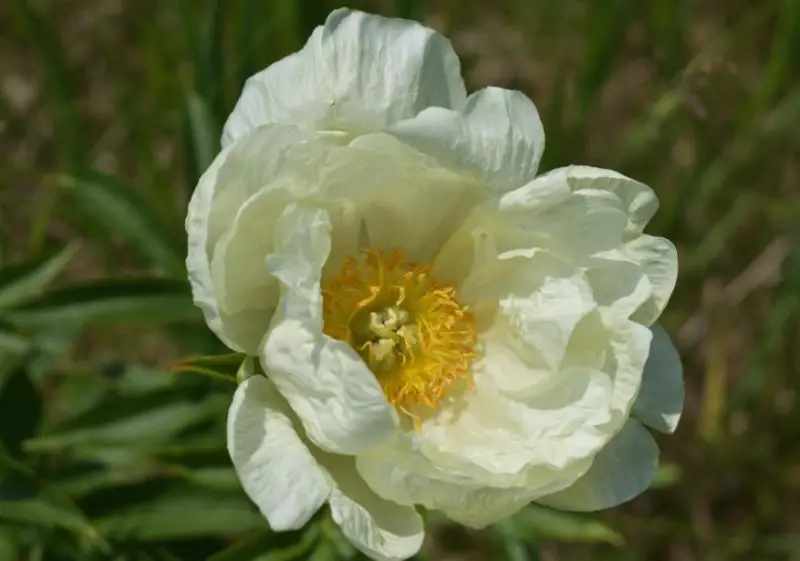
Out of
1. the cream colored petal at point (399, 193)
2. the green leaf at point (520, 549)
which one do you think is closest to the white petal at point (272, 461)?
the cream colored petal at point (399, 193)

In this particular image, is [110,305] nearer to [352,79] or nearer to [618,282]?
[352,79]

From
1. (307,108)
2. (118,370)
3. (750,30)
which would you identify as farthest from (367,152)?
(750,30)

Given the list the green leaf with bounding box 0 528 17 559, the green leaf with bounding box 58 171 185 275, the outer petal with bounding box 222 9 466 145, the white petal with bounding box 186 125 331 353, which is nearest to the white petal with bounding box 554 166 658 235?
the outer petal with bounding box 222 9 466 145

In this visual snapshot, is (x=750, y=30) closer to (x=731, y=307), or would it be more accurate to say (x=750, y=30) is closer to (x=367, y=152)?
(x=731, y=307)

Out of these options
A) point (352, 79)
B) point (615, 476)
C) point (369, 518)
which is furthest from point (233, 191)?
point (615, 476)

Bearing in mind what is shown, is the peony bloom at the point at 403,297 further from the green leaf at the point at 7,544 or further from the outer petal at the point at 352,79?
the green leaf at the point at 7,544
